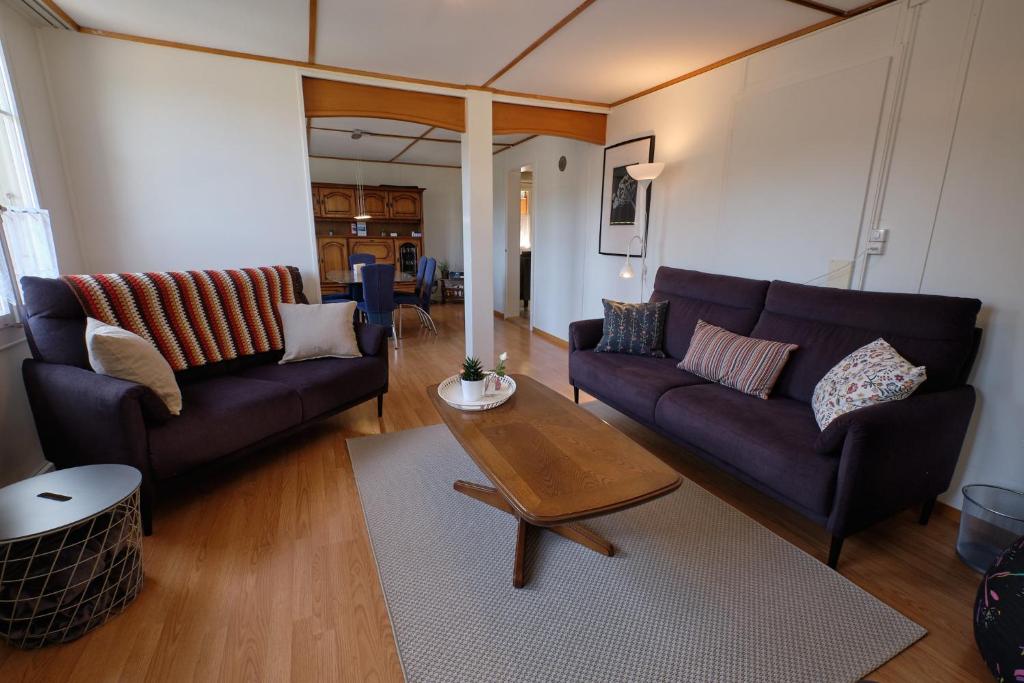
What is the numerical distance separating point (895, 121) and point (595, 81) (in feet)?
6.51

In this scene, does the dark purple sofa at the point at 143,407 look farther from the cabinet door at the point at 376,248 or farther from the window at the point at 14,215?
the cabinet door at the point at 376,248

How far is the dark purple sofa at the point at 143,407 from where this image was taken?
1.75m

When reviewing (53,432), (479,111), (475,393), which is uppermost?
(479,111)

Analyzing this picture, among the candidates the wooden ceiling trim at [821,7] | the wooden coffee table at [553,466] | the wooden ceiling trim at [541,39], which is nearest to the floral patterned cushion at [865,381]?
the wooden coffee table at [553,466]

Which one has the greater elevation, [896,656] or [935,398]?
[935,398]

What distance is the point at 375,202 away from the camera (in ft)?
23.1

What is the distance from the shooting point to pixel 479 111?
3.63m

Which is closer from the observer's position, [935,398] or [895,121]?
[935,398]

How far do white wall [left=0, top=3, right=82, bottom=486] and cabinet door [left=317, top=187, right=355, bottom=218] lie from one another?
428 centimetres

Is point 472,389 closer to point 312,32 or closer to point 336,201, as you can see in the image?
point 312,32

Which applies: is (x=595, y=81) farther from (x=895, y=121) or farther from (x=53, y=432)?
(x=53, y=432)

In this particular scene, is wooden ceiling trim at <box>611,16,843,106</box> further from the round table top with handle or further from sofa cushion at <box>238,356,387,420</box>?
the round table top with handle

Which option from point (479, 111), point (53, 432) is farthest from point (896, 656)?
point (479, 111)

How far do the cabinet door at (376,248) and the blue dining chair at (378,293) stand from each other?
8.22ft
